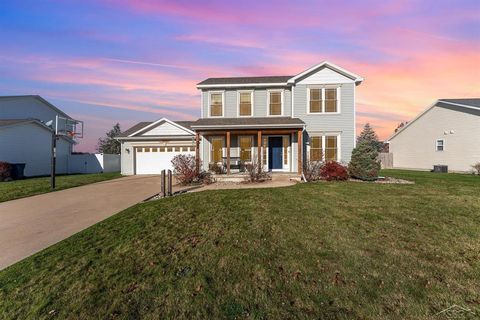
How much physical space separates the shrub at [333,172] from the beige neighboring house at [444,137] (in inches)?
633

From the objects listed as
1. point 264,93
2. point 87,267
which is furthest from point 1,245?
point 264,93

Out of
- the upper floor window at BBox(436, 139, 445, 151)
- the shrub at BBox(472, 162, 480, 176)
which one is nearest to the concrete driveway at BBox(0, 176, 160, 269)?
the shrub at BBox(472, 162, 480, 176)

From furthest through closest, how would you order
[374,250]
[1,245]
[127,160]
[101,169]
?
[101,169] < [127,160] < [1,245] < [374,250]

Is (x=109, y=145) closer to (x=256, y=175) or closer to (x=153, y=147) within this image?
(x=153, y=147)

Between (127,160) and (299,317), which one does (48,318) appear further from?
(127,160)

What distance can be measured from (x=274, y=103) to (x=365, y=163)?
720cm

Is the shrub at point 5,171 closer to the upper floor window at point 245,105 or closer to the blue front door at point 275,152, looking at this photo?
the upper floor window at point 245,105

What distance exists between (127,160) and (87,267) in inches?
724

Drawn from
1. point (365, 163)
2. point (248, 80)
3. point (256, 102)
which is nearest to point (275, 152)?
point (256, 102)

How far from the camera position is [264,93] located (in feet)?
57.6

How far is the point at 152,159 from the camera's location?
21.7 metres

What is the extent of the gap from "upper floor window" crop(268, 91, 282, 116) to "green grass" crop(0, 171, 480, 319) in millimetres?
11170

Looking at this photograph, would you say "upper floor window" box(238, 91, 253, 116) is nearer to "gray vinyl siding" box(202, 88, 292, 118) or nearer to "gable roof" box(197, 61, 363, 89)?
"gray vinyl siding" box(202, 88, 292, 118)

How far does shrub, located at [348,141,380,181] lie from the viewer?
1330 centimetres
